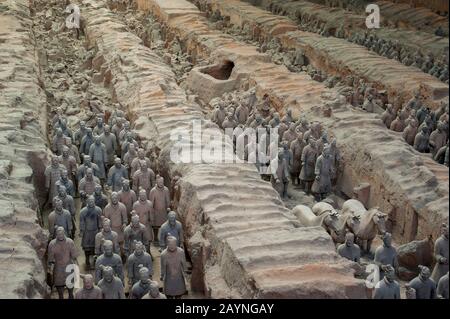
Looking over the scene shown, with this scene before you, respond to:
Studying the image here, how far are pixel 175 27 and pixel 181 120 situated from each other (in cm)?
799

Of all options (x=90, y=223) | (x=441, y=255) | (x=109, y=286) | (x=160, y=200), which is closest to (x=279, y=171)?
(x=160, y=200)

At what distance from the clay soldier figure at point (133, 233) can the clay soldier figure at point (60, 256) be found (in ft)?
1.94

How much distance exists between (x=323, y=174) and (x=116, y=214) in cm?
305

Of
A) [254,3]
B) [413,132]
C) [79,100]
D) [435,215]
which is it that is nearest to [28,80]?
[79,100]

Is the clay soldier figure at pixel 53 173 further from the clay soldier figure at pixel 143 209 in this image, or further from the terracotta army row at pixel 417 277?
the terracotta army row at pixel 417 277

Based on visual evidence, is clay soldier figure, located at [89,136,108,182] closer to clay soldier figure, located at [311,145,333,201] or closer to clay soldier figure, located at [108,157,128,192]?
clay soldier figure, located at [108,157,128,192]

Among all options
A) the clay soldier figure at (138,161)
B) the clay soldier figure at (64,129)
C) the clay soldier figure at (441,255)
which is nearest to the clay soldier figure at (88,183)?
the clay soldier figure at (138,161)

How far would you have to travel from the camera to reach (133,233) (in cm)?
696

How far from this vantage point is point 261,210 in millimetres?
7004

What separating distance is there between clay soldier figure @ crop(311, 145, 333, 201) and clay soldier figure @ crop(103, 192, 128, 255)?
2907 millimetres

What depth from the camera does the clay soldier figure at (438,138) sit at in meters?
9.45
